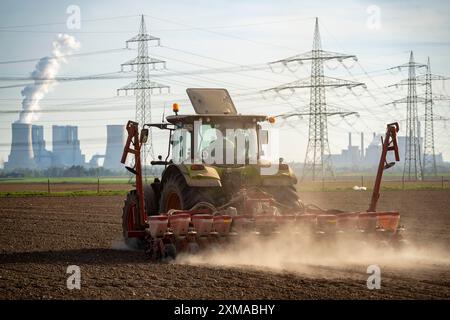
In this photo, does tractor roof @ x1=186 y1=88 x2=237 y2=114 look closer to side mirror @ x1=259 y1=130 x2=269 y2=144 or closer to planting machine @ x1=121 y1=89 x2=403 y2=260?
planting machine @ x1=121 y1=89 x2=403 y2=260

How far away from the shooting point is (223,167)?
14719mm

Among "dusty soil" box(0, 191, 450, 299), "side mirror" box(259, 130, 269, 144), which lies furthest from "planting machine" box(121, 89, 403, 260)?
"dusty soil" box(0, 191, 450, 299)

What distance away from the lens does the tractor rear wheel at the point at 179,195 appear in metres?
13.8

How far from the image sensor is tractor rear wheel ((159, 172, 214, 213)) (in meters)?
13.8

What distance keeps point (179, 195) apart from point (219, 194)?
0.85 metres

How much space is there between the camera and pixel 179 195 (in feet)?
46.2

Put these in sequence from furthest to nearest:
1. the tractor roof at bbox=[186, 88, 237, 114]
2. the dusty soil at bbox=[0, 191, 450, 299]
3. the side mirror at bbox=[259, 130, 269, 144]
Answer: the side mirror at bbox=[259, 130, 269, 144], the tractor roof at bbox=[186, 88, 237, 114], the dusty soil at bbox=[0, 191, 450, 299]

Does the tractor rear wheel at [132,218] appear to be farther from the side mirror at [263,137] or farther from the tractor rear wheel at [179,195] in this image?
the side mirror at [263,137]

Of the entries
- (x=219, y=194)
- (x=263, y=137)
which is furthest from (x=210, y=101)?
(x=219, y=194)

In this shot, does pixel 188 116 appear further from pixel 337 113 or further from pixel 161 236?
pixel 337 113

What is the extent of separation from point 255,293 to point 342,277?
199 centimetres

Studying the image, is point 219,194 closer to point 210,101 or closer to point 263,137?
point 263,137

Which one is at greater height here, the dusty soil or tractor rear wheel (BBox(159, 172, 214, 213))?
tractor rear wheel (BBox(159, 172, 214, 213))
